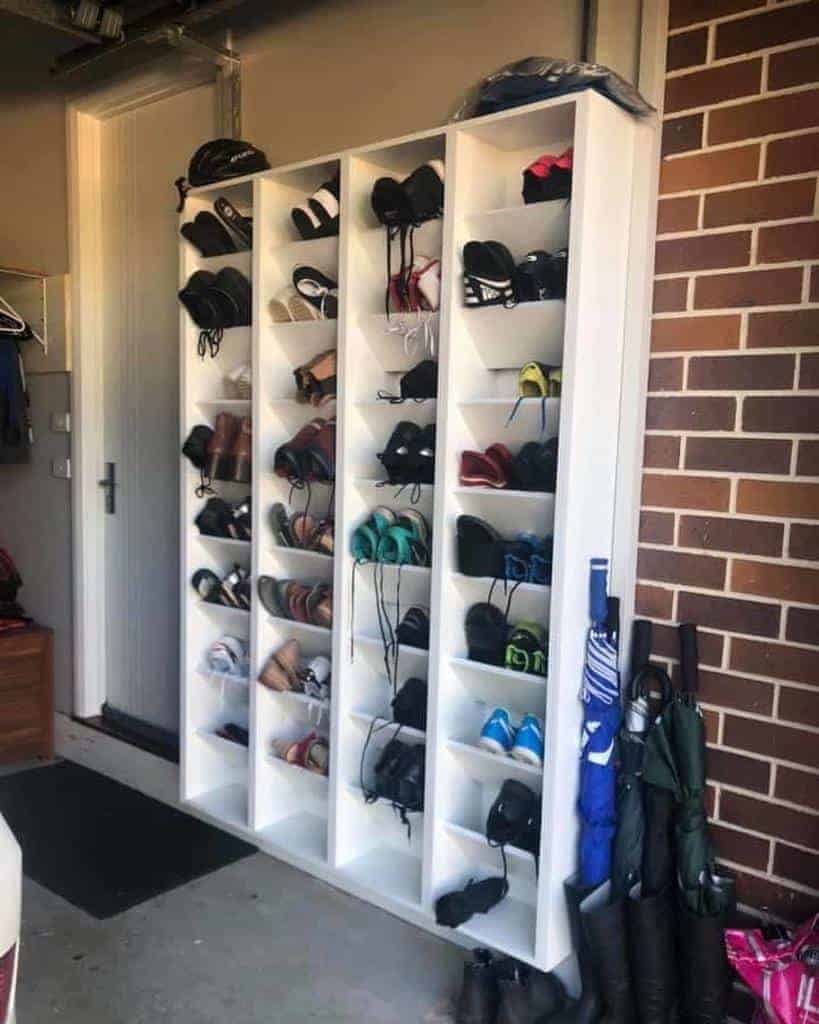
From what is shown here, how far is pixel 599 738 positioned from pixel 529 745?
0.17 metres

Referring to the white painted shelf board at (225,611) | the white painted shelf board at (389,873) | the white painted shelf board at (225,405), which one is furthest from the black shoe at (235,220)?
the white painted shelf board at (389,873)

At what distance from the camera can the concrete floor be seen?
2.17 metres

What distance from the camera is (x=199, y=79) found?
3.35 m

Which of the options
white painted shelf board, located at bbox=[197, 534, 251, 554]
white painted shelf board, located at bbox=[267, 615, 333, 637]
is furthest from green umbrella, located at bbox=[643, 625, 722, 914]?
white painted shelf board, located at bbox=[197, 534, 251, 554]

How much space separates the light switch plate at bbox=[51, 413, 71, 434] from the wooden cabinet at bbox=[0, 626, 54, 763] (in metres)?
0.90

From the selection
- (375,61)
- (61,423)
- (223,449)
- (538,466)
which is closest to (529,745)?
(538,466)

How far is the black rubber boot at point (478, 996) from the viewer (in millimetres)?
2104

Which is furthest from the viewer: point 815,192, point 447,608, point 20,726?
point 20,726

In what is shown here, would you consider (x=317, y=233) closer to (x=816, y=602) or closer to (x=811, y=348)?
(x=811, y=348)

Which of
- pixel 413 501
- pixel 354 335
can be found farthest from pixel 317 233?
pixel 413 501

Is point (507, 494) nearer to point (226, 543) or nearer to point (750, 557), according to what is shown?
point (750, 557)

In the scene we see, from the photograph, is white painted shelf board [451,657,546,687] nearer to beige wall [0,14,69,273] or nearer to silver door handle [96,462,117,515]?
silver door handle [96,462,117,515]

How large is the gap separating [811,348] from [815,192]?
338mm

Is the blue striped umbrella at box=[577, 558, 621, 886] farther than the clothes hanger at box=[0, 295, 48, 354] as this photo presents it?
No
